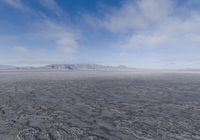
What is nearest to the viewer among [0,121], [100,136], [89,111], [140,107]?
[100,136]

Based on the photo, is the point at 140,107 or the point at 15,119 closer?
the point at 15,119

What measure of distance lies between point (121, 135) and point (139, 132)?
803 millimetres

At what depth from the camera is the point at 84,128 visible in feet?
24.8

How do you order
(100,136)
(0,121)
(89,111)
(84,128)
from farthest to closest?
1. (89,111)
2. (0,121)
3. (84,128)
4. (100,136)

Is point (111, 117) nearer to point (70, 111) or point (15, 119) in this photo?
point (70, 111)

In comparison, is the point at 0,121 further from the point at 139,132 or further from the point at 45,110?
the point at 139,132

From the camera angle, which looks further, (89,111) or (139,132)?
(89,111)

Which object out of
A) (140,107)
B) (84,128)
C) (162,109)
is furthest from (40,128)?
(162,109)

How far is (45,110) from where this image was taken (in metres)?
10.6

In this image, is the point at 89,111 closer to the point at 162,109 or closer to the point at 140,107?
the point at 140,107

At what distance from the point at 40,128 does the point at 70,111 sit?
116 inches

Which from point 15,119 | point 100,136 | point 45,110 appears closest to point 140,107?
point 100,136

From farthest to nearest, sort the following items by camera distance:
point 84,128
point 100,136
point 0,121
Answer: point 0,121 → point 84,128 → point 100,136

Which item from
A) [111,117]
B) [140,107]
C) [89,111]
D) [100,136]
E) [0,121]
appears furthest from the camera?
[140,107]
